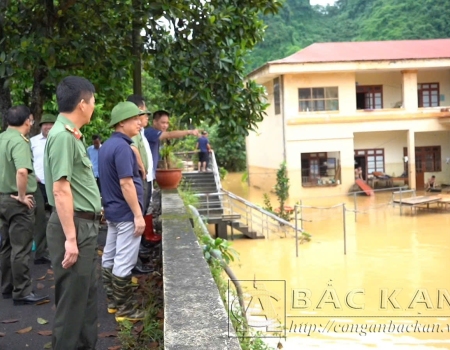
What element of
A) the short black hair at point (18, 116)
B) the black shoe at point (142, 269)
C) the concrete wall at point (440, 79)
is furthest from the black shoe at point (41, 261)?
the concrete wall at point (440, 79)

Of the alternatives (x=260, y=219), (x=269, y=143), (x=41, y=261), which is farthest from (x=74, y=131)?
(x=269, y=143)

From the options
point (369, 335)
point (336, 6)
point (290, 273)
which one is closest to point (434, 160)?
point (290, 273)

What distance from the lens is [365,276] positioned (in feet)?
48.3

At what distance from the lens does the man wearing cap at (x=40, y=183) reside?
620 cm

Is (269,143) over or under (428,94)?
under

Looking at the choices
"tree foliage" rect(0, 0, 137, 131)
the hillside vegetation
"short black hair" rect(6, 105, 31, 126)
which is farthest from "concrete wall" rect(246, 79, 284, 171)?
"short black hair" rect(6, 105, 31, 126)

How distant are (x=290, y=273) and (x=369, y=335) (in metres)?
5.31

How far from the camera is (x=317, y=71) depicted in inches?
1121

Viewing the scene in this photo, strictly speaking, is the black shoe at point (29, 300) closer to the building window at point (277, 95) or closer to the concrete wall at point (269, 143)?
the concrete wall at point (269, 143)

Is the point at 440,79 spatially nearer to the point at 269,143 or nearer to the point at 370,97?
the point at 370,97

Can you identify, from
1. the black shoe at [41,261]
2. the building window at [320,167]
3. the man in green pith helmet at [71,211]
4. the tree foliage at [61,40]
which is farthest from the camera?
the building window at [320,167]

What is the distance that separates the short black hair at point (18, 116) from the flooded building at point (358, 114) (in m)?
23.4

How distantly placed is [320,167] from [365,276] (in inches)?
614

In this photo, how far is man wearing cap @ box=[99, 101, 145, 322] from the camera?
440 cm
